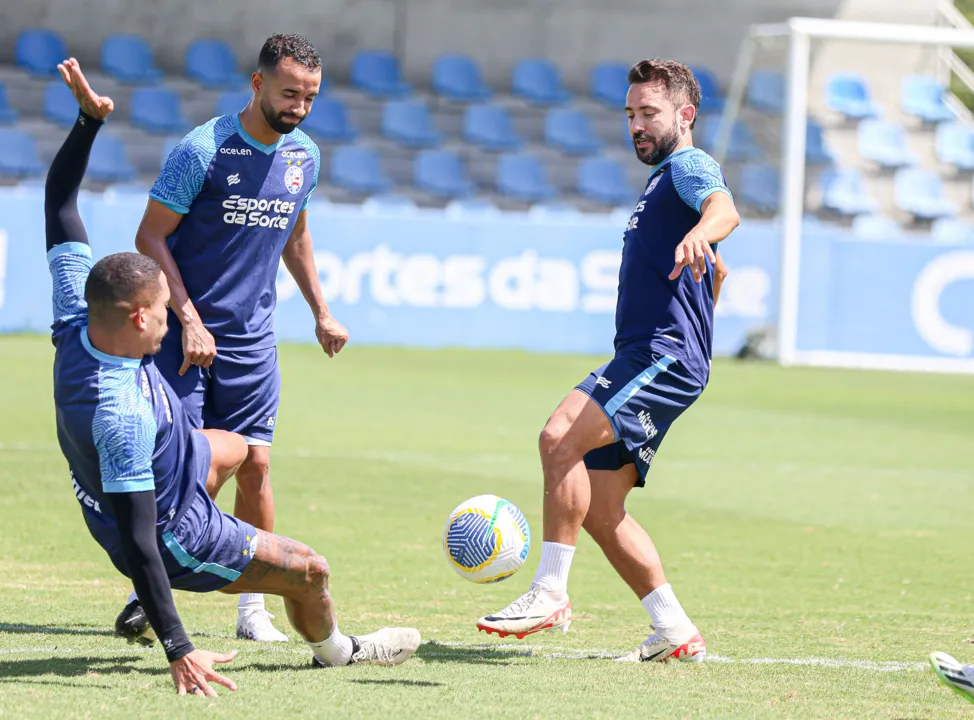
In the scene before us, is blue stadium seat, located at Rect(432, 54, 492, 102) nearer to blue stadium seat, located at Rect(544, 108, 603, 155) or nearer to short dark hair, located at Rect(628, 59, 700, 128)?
blue stadium seat, located at Rect(544, 108, 603, 155)

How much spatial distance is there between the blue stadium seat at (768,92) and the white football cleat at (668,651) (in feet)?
63.7

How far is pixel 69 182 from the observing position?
5035mm

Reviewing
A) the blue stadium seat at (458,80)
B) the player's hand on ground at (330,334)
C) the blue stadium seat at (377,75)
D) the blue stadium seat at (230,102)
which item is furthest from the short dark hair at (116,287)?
the blue stadium seat at (458,80)

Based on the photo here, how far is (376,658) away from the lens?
5.15 metres

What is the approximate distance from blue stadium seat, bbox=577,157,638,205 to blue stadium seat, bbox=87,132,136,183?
26.3 feet

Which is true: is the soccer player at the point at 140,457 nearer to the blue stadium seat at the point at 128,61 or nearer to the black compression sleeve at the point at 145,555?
the black compression sleeve at the point at 145,555

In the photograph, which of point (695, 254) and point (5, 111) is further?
point (5, 111)

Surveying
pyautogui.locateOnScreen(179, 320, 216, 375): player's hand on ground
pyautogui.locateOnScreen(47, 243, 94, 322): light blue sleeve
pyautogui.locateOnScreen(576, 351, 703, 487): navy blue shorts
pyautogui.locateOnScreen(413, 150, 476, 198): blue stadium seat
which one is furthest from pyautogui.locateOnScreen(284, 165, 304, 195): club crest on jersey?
pyautogui.locateOnScreen(413, 150, 476, 198): blue stadium seat

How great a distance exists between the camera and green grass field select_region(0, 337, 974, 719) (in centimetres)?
475

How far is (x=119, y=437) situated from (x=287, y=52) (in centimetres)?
206

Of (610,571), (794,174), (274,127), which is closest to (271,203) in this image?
(274,127)

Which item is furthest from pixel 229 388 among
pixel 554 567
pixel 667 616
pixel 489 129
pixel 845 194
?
pixel 845 194

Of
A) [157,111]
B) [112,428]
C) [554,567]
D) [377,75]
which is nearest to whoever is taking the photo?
[112,428]

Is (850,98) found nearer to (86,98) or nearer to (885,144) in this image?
(885,144)
